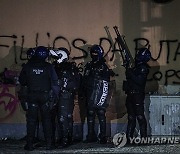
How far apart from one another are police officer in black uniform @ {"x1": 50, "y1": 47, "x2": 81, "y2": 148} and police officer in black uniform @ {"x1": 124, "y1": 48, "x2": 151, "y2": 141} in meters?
1.10

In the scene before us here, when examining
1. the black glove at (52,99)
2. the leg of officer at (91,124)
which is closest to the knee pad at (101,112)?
the leg of officer at (91,124)

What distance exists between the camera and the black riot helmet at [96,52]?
9164 millimetres

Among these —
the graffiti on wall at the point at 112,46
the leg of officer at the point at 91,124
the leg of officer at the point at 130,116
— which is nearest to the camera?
the leg of officer at the point at 130,116

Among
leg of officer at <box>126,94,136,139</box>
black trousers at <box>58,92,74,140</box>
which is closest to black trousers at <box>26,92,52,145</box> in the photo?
black trousers at <box>58,92,74,140</box>

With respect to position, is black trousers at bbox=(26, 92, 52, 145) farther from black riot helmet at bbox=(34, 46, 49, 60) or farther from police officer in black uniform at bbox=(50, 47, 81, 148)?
black riot helmet at bbox=(34, 46, 49, 60)

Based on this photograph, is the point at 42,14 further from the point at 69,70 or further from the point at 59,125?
the point at 59,125

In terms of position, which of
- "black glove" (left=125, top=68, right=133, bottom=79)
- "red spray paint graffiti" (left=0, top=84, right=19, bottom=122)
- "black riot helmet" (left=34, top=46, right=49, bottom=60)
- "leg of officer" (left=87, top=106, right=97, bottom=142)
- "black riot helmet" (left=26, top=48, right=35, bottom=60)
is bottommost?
"leg of officer" (left=87, top=106, right=97, bottom=142)

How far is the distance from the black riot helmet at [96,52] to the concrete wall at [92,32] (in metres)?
0.75

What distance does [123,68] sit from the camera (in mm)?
9977

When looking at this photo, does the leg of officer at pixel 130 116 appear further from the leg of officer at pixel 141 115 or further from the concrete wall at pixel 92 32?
the concrete wall at pixel 92 32

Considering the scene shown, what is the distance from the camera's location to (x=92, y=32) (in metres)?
10.0

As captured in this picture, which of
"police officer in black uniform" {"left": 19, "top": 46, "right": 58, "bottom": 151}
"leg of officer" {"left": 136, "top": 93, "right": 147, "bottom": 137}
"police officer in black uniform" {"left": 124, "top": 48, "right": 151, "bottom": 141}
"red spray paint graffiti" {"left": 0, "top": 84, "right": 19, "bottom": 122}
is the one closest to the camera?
"police officer in black uniform" {"left": 19, "top": 46, "right": 58, "bottom": 151}

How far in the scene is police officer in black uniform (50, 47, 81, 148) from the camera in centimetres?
909

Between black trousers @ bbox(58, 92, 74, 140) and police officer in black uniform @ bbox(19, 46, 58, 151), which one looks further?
black trousers @ bbox(58, 92, 74, 140)
